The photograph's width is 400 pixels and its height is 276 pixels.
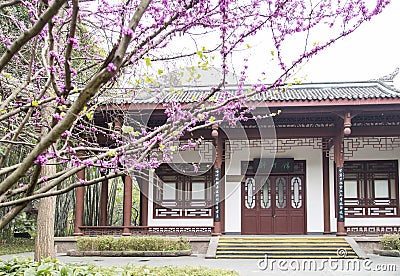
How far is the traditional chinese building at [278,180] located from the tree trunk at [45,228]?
15.3ft

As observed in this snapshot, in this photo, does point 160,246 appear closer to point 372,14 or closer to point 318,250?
point 318,250

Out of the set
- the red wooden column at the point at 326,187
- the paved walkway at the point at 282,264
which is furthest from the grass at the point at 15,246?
the red wooden column at the point at 326,187

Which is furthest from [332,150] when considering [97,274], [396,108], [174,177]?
[97,274]

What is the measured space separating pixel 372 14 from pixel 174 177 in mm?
10555

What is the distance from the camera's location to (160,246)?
10820mm

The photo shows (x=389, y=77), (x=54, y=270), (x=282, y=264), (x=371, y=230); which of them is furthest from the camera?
(x=389, y=77)

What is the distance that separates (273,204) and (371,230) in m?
2.50

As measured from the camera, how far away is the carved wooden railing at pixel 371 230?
11336 millimetres

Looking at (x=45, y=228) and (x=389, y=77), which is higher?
(x=389, y=77)

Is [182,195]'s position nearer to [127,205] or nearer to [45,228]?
[127,205]

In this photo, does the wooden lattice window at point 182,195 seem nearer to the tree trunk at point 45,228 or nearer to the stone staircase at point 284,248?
the stone staircase at point 284,248

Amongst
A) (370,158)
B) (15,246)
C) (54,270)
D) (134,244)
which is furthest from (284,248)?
(15,246)

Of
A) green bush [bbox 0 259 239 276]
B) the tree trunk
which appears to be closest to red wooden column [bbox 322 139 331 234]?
the tree trunk

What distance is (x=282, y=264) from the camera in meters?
9.17
